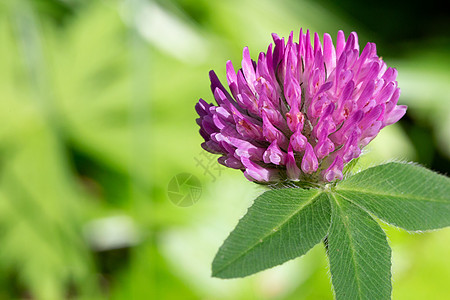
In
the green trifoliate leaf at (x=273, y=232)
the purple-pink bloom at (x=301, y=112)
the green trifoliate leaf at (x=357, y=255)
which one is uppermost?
the purple-pink bloom at (x=301, y=112)

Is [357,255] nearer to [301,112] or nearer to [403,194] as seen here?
[403,194]

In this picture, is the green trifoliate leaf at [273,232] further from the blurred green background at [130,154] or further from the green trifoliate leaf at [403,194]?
the blurred green background at [130,154]

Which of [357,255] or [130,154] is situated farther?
[130,154]

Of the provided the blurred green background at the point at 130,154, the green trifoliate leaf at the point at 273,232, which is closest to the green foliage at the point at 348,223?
the green trifoliate leaf at the point at 273,232

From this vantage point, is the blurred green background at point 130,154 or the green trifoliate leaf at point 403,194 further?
the blurred green background at point 130,154

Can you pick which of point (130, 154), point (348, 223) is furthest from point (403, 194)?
point (130, 154)
